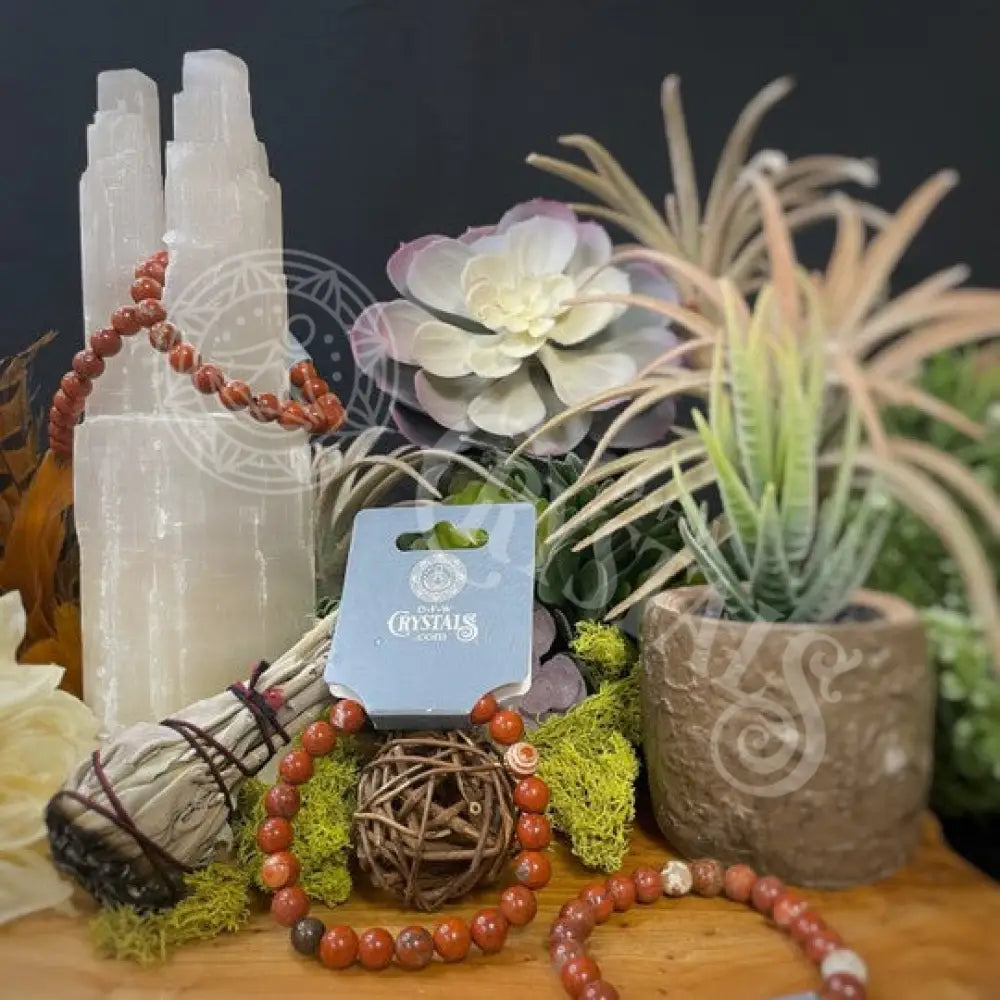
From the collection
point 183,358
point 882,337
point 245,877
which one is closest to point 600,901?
point 245,877

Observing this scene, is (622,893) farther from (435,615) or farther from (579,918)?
(435,615)

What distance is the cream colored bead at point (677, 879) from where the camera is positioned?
0.58 meters

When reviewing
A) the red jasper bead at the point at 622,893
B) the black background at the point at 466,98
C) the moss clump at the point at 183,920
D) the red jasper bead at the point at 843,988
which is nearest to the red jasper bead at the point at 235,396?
the black background at the point at 466,98

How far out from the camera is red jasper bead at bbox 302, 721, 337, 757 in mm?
621

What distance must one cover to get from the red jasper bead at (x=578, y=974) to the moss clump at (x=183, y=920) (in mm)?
206

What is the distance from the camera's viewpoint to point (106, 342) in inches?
27.8

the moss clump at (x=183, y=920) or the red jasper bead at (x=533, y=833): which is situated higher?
the red jasper bead at (x=533, y=833)

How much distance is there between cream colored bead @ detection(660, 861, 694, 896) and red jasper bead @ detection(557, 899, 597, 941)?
0.05 meters

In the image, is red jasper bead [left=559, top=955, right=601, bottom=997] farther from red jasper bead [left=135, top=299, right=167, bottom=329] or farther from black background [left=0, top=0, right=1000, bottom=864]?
red jasper bead [left=135, top=299, right=167, bottom=329]

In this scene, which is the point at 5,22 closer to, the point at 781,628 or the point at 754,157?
the point at 754,157

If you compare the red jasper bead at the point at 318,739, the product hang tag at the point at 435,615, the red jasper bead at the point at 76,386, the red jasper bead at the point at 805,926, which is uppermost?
the red jasper bead at the point at 76,386

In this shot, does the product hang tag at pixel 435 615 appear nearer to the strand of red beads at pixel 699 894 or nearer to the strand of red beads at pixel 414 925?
the strand of red beads at pixel 414 925

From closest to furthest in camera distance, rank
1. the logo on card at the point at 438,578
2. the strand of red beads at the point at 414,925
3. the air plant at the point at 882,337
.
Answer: the air plant at the point at 882,337 < the strand of red beads at the point at 414,925 < the logo on card at the point at 438,578

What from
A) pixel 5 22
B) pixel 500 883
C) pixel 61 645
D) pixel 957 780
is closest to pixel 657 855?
pixel 500 883
